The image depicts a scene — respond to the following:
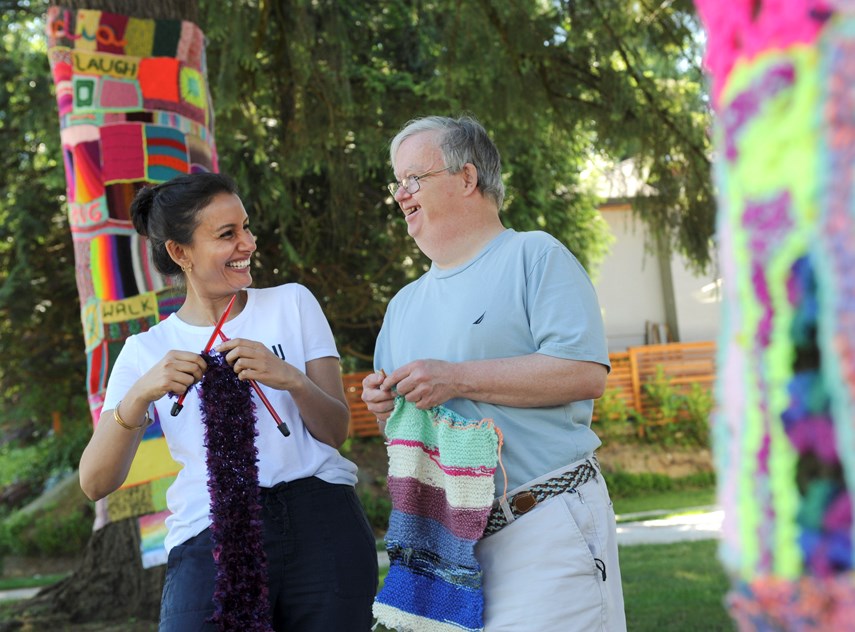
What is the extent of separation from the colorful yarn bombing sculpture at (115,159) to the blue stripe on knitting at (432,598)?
2482 millimetres

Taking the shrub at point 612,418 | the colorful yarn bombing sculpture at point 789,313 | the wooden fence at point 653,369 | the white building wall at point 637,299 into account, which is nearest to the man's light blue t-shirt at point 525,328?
the colorful yarn bombing sculpture at point 789,313

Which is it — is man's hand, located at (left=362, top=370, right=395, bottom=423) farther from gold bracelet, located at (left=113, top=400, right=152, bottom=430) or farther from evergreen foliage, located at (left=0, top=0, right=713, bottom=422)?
evergreen foliage, located at (left=0, top=0, right=713, bottom=422)

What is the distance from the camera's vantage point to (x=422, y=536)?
8.31 ft

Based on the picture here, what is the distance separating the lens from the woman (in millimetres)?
2529

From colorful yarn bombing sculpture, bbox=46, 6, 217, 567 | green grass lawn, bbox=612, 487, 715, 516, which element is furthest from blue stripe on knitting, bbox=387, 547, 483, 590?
green grass lawn, bbox=612, 487, 715, 516

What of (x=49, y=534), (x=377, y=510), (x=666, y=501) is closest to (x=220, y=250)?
(x=377, y=510)

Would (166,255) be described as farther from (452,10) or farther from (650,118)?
(650,118)

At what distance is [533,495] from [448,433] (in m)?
0.26

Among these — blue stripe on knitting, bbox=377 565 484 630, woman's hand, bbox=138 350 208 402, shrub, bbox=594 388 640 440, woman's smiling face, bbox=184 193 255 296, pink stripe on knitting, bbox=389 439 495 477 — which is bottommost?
shrub, bbox=594 388 640 440

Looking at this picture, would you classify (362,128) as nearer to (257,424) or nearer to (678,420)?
(257,424)

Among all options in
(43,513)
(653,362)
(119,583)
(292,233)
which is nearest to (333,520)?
(119,583)

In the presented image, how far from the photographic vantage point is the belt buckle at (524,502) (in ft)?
7.82

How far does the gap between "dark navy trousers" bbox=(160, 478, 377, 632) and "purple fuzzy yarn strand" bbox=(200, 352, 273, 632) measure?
0.06 meters

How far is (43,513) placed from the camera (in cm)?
1305
